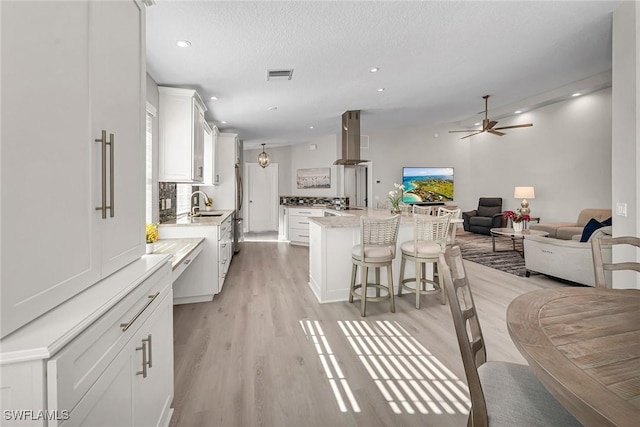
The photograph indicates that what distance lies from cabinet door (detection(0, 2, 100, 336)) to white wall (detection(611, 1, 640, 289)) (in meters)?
3.59

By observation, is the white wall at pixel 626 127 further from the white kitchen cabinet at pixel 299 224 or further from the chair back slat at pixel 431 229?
the white kitchen cabinet at pixel 299 224

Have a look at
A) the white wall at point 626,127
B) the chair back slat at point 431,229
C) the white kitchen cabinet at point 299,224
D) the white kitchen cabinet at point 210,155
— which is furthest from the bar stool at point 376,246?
the white kitchen cabinet at point 299,224

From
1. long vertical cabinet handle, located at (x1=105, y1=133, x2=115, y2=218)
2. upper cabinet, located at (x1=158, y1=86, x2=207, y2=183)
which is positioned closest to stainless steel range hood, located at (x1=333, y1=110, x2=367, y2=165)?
upper cabinet, located at (x1=158, y1=86, x2=207, y2=183)

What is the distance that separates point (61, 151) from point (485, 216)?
9.51m

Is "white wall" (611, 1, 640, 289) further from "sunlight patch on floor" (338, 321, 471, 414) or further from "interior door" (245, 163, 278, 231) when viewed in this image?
"interior door" (245, 163, 278, 231)

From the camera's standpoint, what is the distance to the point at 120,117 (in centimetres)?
128

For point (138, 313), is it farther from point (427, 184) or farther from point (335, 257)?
point (427, 184)

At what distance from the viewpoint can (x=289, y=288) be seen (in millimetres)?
4109

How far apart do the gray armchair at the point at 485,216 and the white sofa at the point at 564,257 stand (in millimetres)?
3876

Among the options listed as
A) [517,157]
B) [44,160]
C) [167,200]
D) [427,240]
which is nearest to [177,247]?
[167,200]

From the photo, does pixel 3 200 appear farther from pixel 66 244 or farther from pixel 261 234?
pixel 261 234

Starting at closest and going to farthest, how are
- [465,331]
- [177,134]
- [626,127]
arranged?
1. [465,331]
2. [626,127]
3. [177,134]

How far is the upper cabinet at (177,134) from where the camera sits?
3494 mm

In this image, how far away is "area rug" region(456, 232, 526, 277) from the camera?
5.12m
